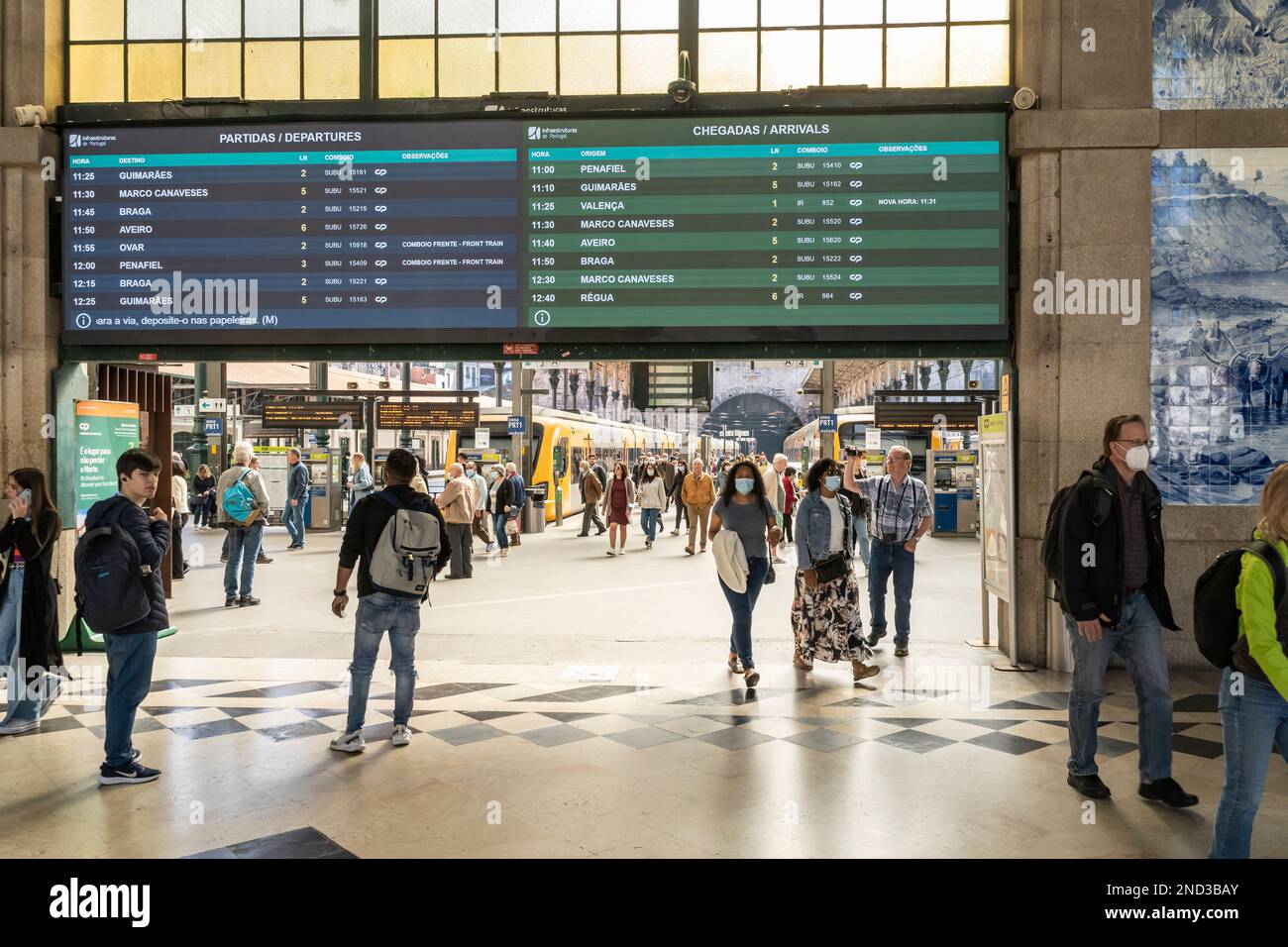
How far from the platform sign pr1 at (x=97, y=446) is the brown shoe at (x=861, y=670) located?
566 centimetres

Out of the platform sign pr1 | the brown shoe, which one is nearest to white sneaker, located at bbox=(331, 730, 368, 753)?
the brown shoe


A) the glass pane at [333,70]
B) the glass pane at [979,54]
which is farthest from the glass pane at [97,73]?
the glass pane at [979,54]

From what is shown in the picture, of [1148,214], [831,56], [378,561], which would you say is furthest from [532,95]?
[1148,214]

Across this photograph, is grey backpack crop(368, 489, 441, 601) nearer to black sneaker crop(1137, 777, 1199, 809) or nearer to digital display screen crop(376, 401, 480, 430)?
black sneaker crop(1137, 777, 1199, 809)

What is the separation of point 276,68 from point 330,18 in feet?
1.83

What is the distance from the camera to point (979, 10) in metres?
7.78

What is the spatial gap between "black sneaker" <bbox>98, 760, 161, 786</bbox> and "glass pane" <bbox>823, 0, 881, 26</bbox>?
664cm

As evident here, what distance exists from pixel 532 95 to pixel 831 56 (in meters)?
2.21

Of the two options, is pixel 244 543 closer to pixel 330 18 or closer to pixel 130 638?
pixel 330 18

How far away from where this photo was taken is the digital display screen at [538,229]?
7336mm

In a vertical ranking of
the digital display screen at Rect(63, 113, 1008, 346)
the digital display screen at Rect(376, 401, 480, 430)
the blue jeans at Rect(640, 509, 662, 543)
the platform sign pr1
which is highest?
the digital display screen at Rect(63, 113, 1008, 346)

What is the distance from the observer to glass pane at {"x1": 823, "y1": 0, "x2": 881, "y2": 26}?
7.73m

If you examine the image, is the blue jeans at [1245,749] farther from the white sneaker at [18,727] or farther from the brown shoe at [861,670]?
the white sneaker at [18,727]

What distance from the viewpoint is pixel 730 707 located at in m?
6.50
